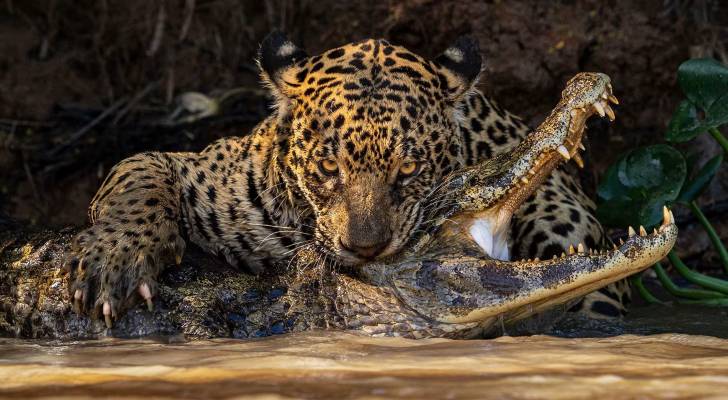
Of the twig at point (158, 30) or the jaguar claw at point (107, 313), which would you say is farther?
the twig at point (158, 30)

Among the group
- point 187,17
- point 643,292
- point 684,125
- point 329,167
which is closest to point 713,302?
point 643,292

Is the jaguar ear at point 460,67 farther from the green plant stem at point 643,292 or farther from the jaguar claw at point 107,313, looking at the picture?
the jaguar claw at point 107,313

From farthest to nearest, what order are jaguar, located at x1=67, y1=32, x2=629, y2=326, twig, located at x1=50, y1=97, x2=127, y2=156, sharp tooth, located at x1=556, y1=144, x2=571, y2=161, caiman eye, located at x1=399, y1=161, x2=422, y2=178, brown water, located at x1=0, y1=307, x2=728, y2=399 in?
1. twig, located at x1=50, y1=97, x2=127, y2=156
2. caiman eye, located at x1=399, y1=161, x2=422, y2=178
3. jaguar, located at x1=67, y1=32, x2=629, y2=326
4. sharp tooth, located at x1=556, y1=144, x2=571, y2=161
5. brown water, located at x1=0, y1=307, x2=728, y2=399

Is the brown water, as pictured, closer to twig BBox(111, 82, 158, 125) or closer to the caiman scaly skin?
the caiman scaly skin

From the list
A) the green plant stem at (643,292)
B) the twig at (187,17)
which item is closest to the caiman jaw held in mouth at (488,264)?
the green plant stem at (643,292)

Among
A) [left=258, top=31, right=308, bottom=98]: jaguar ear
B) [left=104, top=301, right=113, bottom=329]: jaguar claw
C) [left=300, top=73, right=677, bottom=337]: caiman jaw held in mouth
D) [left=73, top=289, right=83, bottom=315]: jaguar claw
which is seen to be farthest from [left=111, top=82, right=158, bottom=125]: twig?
[left=300, top=73, right=677, bottom=337]: caiman jaw held in mouth

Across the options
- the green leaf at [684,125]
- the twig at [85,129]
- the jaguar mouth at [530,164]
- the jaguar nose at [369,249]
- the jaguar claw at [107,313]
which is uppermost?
the twig at [85,129]

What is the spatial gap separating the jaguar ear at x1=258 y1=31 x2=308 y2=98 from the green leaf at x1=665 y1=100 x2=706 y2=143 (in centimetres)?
224

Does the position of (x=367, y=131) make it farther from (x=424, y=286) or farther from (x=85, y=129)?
(x=85, y=129)

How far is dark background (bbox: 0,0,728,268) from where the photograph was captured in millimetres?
8898

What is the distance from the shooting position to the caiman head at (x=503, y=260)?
491 centimetres

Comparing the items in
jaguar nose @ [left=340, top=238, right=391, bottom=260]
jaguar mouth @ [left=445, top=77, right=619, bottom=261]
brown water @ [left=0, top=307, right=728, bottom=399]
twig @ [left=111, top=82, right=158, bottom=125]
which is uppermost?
twig @ [left=111, top=82, right=158, bottom=125]

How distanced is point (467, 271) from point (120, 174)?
248 centimetres

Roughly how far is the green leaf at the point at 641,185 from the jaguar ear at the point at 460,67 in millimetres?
1088
